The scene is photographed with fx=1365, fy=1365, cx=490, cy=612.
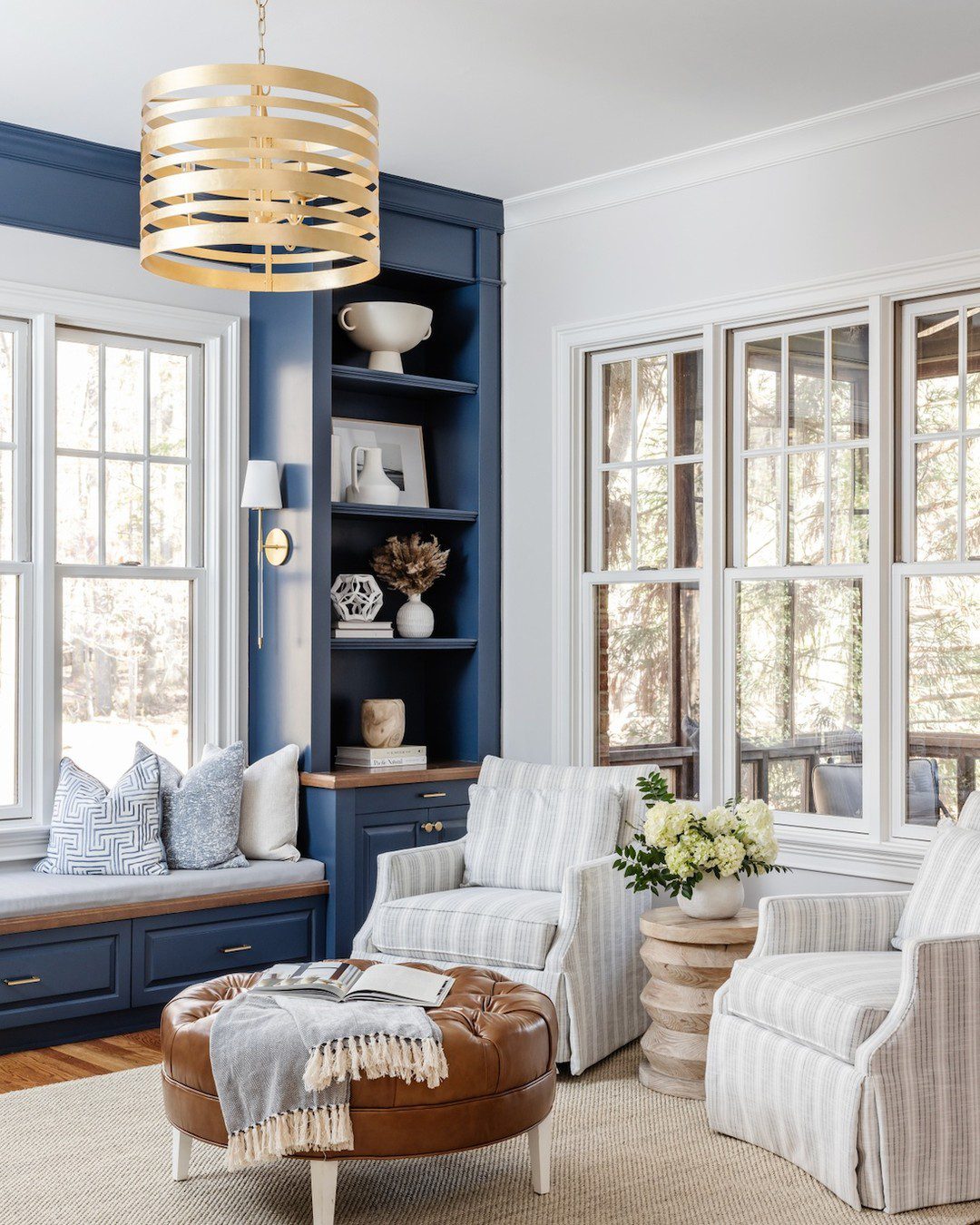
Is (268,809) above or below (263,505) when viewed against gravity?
below

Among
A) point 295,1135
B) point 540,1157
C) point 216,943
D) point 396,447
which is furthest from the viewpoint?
point 396,447

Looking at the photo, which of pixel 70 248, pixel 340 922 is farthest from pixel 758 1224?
pixel 70 248

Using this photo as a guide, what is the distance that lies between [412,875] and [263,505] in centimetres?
151

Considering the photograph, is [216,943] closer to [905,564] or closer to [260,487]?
[260,487]

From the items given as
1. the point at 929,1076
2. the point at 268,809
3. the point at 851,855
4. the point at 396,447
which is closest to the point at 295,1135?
the point at 929,1076

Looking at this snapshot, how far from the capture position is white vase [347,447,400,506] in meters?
5.30

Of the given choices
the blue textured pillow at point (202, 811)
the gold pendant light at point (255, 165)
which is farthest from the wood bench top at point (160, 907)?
the gold pendant light at point (255, 165)

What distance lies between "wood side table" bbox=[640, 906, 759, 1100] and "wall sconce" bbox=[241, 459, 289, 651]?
208cm

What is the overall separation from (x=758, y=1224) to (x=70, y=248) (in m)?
3.79

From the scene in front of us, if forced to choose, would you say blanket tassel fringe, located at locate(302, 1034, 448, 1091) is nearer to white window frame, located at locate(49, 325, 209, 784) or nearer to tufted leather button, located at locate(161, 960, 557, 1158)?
tufted leather button, located at locate(161, 960, 557, 1158)

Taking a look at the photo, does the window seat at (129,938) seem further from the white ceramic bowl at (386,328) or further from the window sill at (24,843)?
the white ceramic bowl at (386,328)

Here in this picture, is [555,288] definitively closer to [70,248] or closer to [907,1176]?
[70,248]

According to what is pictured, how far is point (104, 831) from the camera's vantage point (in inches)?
178

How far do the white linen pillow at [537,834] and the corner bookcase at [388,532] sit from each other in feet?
1.86
